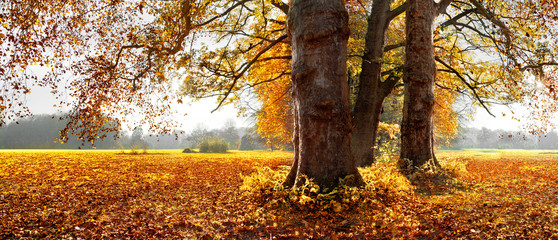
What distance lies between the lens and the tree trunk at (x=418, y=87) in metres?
8.06

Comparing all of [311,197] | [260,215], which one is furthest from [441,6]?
[260,215]

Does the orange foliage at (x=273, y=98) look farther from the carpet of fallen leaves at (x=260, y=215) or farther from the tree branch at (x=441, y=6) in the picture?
the carpet of fallen leaves at (x=260, y=215)

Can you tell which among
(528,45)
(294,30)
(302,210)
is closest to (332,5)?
(294,30)

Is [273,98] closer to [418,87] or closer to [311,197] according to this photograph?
[418,87]

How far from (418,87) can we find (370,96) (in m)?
2.65

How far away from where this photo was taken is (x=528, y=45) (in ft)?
30.4

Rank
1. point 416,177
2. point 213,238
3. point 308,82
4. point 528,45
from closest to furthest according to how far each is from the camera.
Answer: point 213,238 < point 308,82 < point 416,177 < point 528,45

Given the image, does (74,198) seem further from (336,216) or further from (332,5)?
(332,5)

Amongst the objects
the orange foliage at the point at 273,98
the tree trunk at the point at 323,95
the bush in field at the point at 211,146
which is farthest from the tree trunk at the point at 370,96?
the bush in field at the point at 211,146

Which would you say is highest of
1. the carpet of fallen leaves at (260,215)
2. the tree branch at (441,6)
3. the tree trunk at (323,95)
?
the tree branch at (441,6)

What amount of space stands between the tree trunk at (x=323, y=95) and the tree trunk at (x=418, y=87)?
3656 mm

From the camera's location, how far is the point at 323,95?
5.15 meters

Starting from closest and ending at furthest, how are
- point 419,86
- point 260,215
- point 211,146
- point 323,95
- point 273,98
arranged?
point 260,215 < point 323,95 < point 419,86 < point 273,98 < point 211,146

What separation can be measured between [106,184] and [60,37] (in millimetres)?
3925
